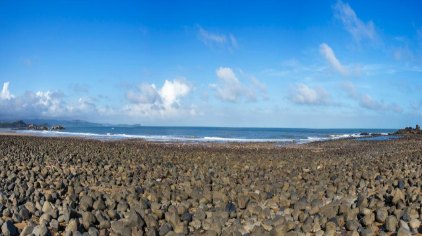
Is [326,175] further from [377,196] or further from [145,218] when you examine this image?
[145,218]

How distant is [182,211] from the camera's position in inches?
250

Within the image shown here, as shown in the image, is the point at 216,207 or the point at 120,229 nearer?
the point at 120,229

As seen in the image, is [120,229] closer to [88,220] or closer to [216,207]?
[88,220]

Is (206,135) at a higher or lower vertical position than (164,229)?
higher

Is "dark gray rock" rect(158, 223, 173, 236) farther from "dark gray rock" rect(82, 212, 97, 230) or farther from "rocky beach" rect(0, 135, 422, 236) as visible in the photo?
"dark gray rock" rect(82, 212, 97, 230)

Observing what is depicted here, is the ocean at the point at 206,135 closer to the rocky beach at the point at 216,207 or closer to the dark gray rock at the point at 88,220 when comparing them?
the rocky beach at the point at 216,207

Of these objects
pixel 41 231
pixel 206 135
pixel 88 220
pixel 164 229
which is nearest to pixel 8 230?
pixel 41 231

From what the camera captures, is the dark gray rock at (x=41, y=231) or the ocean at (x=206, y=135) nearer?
the dark gray rock at (x=41, y=231)

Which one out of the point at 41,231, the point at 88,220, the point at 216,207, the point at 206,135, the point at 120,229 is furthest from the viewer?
the point at 206,135

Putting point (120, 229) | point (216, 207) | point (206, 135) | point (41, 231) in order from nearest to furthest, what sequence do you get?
point (41, 231)
point (120, 229)
point (216, 207)
point (206, 135)

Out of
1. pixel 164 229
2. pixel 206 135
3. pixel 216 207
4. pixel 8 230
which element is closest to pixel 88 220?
pixel 8 230

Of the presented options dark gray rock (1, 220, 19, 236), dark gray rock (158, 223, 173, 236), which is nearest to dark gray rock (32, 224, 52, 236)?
dark gray rock (1, 220, 19, 236)

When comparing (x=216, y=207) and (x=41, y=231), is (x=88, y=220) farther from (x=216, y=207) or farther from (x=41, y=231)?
(x=216, y=207)

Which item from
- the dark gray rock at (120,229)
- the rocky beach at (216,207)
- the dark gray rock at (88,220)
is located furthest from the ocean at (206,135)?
the dark gray rock at (120,229)
